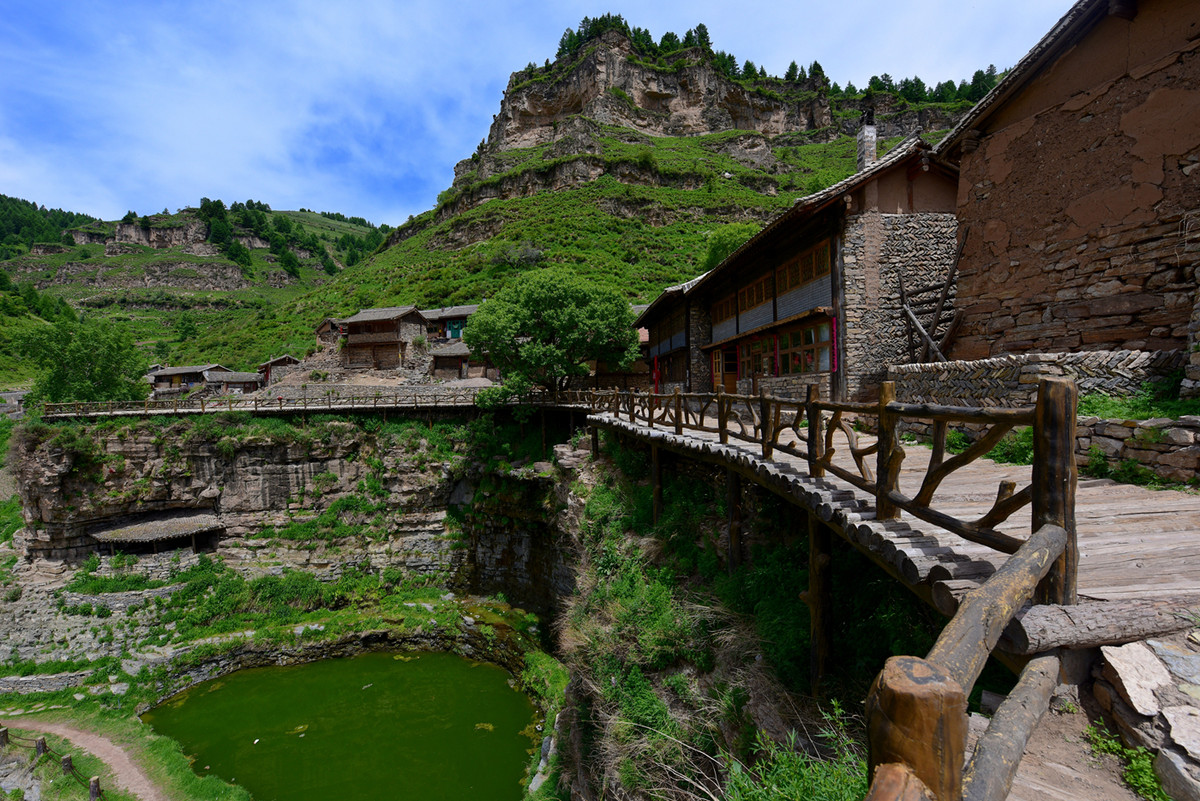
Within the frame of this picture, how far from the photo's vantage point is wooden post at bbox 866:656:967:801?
155 centimetres

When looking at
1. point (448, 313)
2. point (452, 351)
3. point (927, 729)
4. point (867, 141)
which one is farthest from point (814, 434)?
point (448, 313)

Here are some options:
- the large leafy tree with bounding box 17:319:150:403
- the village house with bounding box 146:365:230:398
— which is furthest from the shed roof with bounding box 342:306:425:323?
the village house with bounding box 146:365:230:398

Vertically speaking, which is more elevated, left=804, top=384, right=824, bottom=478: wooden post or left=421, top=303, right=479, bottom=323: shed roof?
left=421, top=303, right=479, bottom=323: shed roof

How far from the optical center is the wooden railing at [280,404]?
87.1 feet

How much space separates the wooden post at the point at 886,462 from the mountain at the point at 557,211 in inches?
1777

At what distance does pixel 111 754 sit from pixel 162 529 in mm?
11549

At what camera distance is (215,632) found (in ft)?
75.3

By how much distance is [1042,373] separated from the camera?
314 inches

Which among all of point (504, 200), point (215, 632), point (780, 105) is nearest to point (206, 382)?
point (215, 632)

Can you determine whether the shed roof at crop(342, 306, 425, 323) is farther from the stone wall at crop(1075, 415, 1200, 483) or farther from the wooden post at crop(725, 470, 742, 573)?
the stone wall at crop(1075, 415, 1200, 483)

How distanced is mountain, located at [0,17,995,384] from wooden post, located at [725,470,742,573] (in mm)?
40435

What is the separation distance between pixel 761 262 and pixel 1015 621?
17.9m

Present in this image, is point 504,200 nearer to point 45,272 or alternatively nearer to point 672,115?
point 672,115

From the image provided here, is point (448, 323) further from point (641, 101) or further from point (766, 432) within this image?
point (641, 101)
